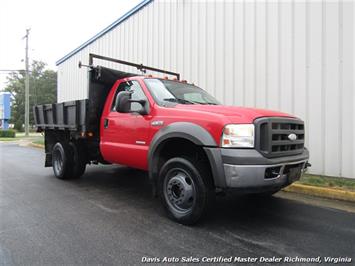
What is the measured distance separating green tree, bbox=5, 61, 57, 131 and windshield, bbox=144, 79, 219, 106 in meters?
61.1

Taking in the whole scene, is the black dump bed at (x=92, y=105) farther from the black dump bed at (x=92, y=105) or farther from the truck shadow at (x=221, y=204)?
the truck shadow at (x=221, y=204)

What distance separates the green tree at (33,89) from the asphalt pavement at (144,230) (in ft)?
200

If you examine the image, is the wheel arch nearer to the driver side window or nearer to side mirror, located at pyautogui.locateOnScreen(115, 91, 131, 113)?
side mirror, located at pyautogui.locateOnScreen(115, 91, 131, 113)

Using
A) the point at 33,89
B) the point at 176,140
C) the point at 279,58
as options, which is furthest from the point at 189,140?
the point at 33,89

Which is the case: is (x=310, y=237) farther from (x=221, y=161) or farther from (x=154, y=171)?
(x=154, y=171)

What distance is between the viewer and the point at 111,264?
9.00 feet

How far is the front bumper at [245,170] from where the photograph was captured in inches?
129

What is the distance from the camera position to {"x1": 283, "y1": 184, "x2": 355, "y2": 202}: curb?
497cm

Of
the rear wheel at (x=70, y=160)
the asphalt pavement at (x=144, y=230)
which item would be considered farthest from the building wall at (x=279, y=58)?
the rear wheel at (x=70, y=160)

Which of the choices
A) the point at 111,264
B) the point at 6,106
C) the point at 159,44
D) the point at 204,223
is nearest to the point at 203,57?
the point at 159,44

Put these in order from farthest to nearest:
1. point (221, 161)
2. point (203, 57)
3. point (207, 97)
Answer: point (203, 57), point (207, 97), point (221, 161)

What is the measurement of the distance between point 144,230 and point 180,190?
695mm

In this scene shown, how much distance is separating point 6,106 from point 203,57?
3144 cm

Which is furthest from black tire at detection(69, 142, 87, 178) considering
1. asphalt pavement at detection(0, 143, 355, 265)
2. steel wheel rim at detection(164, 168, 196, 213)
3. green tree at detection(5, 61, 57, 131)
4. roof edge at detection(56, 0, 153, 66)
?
green tree at detection(5, 61, 57, 131)
